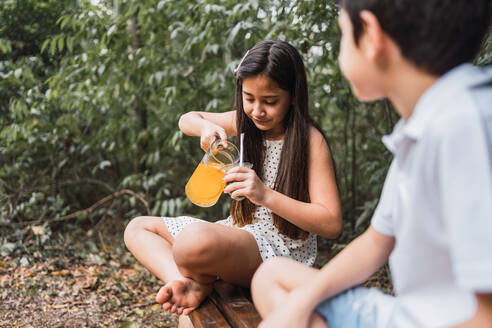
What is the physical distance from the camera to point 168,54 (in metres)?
2.78

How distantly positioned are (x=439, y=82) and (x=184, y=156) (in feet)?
8.59

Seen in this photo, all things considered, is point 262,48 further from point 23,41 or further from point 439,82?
point 23,41

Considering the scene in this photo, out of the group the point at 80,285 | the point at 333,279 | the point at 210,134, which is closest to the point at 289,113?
the point at 210,134

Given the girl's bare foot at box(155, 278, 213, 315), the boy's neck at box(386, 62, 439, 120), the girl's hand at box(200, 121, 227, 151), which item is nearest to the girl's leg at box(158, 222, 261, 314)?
the girl's bare foot at box(155, 278, 213, 315)

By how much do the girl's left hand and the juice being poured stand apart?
0.11 m

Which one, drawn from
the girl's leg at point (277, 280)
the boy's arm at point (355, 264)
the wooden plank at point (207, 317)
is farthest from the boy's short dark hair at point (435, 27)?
the wooden plank at point (207, 317)

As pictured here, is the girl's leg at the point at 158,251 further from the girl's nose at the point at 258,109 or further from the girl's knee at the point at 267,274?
the girl's nose at the point at 258,109

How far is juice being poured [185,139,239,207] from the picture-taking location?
1.48 meters

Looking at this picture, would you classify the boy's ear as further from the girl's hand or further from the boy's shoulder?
the girl's hand

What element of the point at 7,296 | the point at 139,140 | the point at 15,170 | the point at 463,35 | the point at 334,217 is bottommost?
the point at 7,296

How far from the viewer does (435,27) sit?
71 cm

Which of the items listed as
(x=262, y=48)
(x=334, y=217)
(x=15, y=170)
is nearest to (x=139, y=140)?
(x=15, y=170)

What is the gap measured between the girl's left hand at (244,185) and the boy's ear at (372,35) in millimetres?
633

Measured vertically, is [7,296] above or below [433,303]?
below
